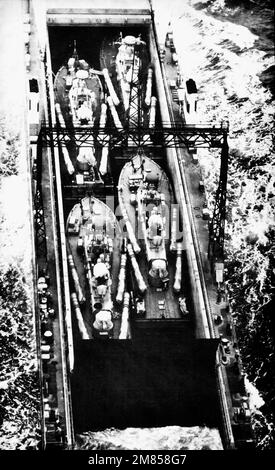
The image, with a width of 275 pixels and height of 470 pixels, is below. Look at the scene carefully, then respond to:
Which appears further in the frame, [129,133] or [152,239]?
[152,239]

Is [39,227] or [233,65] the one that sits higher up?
[233,65]

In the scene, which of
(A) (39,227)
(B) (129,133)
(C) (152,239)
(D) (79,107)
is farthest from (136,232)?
(D) (79,107)

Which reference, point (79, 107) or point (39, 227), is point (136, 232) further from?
point (79, 107)

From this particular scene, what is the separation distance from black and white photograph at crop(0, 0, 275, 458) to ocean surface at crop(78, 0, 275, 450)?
0.25ft

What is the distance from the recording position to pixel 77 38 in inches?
1989

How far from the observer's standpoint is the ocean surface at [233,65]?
46.6 m

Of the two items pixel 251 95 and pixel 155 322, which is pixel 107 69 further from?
pixel 155 322

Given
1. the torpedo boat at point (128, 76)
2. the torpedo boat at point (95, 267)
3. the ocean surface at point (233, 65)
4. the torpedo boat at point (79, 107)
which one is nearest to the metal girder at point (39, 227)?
the torpedo boat at point (95, 267)

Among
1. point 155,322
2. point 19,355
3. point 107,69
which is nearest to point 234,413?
point 155,322

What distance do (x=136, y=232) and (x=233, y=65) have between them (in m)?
12.7

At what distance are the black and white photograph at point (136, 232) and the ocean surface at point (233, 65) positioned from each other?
3.0 inches

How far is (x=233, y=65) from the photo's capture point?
50.3m

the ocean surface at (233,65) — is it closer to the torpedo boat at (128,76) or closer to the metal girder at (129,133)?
the torpedo boat at (128,76)

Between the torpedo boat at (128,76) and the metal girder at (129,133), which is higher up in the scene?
the torpedo boat at (128,76)
